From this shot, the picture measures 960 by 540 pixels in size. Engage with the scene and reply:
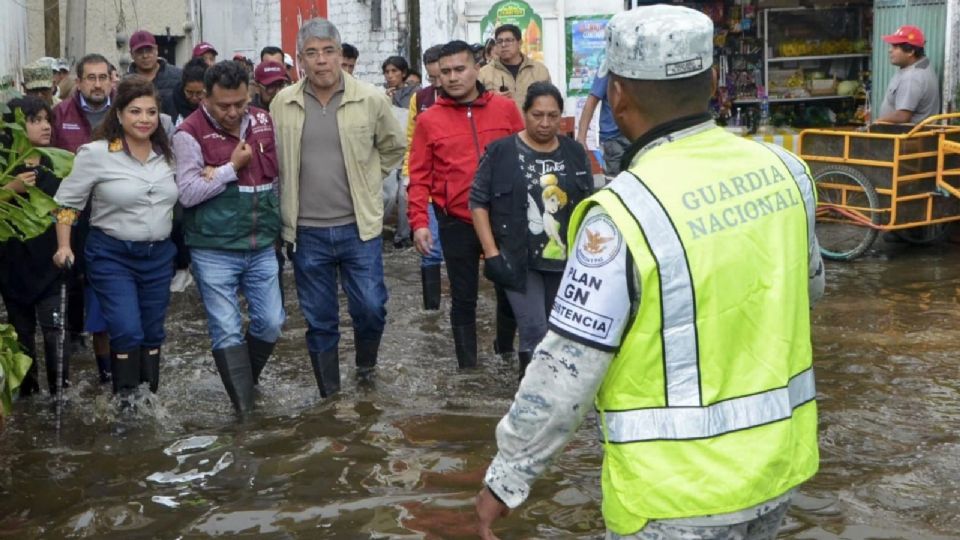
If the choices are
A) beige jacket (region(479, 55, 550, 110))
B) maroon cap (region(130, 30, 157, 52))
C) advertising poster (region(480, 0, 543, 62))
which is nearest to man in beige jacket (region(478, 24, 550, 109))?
beige jacket (region(479, 55, 550, 110))

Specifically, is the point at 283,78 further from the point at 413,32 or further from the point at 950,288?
the point at 413,32

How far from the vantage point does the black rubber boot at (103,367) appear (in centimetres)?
810

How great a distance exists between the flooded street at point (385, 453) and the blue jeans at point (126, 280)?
0.48 metres

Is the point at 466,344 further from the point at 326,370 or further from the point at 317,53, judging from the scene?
the point at 317,53

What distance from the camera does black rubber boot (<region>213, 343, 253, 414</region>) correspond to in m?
7.12

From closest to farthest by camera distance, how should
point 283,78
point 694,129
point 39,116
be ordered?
point 694,129
point 39,116
point 283,78

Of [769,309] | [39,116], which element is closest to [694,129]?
[769,309]

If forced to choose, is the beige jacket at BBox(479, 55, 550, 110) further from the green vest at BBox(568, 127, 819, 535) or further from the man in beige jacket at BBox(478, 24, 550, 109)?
the green vest at BBox(568, 127, 819, 535)

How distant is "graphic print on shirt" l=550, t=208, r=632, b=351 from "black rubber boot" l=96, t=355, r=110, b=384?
5.80 metres

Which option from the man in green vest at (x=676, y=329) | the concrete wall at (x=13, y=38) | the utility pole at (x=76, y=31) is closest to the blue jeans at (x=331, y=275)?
the man in green vest at (x=676, y=329)

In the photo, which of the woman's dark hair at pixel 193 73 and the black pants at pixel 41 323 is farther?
the woman's dark hair at pixel 193 73

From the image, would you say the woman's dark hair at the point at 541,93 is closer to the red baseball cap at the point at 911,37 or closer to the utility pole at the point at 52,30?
the red baseball cap at the point at 911,37

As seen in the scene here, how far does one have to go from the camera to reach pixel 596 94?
11.2 m

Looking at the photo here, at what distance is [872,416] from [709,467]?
4.38 metres
